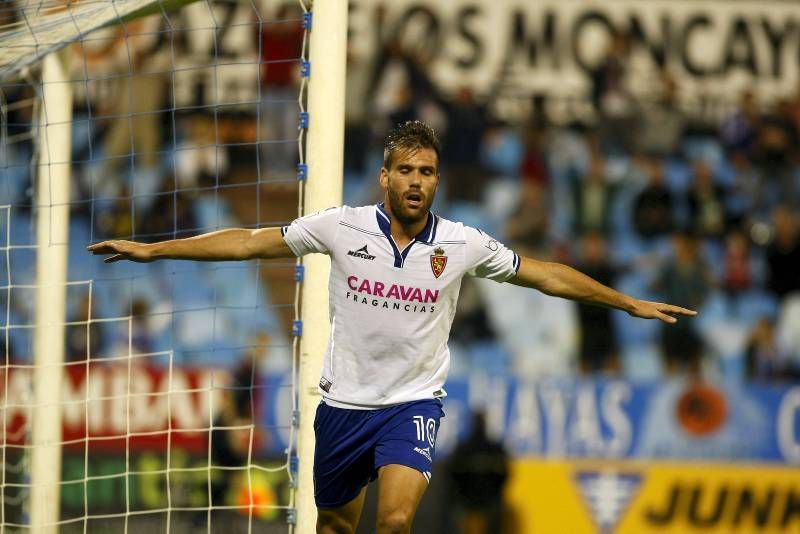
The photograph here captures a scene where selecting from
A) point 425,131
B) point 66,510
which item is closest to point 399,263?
point 425,131

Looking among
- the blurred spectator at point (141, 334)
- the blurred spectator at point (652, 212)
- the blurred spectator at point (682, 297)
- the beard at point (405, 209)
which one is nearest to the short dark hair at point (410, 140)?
the beard at point (405, 209)

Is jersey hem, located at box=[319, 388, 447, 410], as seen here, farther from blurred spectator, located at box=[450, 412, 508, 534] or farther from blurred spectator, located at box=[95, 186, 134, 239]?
blurred spectator, located at box=[95, 186, 134, 239]

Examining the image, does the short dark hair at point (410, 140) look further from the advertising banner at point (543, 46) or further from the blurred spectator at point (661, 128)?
the blurred spectator at point (661, 128)

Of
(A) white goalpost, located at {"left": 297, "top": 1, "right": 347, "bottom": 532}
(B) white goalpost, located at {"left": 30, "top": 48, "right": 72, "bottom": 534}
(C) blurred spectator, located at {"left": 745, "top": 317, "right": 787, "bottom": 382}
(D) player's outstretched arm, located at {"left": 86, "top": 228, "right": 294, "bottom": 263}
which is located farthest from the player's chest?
(C) blurred spectator, located at {"left": 745, "top": 317, "right": 787, "bottom": 382}

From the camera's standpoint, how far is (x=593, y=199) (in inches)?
553

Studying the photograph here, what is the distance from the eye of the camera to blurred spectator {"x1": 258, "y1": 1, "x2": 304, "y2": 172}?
13477mm

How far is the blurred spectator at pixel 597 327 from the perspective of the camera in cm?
1325

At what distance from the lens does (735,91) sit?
1484 cm

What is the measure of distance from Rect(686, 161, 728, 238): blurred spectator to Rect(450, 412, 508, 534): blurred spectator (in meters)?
3.66

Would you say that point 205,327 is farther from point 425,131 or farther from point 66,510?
point 425,131

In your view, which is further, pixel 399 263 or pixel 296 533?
pixel 296 533

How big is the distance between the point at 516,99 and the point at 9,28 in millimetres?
7896

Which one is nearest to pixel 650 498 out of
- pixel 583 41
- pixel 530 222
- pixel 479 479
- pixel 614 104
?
Result: pixel 479 479

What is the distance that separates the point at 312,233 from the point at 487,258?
2.30 feet
